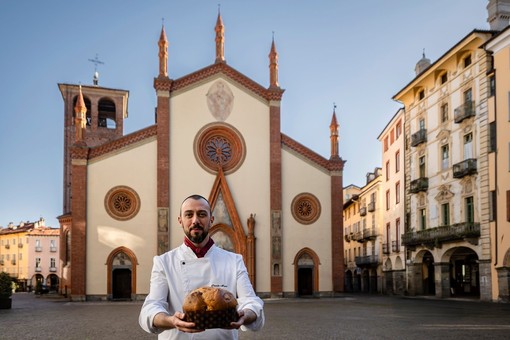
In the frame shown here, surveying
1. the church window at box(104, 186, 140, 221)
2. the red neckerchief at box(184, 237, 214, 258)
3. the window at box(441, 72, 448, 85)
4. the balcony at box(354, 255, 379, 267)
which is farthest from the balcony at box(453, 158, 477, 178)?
the red neckerchief at box(184, 237, 214, 258)

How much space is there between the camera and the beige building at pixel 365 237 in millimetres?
45628

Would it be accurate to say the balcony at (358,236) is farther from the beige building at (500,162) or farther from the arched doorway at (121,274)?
the arched doorway at (121,274)

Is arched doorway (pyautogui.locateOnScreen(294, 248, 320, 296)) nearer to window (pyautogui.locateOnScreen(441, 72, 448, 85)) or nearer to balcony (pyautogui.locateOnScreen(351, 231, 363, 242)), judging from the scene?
window (pyautogui.locateOnScreen(441, 72, 448, 85))

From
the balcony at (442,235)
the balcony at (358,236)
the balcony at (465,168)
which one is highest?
the balcony at (465,168)

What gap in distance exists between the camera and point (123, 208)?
32406 millimetres

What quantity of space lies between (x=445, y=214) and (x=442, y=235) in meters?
1.65

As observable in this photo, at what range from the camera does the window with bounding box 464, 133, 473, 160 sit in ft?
94.6

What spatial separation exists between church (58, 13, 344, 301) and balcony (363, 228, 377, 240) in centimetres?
1135

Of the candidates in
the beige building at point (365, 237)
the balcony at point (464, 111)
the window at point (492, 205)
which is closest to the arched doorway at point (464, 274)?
the window at point (492, 205)

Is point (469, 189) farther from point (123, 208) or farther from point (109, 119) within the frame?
point (109, 119)

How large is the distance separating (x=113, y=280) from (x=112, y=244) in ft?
7.36

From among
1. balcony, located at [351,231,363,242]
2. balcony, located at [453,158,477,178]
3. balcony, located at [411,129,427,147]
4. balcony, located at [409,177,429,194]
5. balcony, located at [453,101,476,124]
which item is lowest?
balcony, located at [351,231,363,242]

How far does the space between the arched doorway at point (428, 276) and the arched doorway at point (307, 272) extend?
743cm

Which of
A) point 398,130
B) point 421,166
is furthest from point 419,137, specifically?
point 398,130
